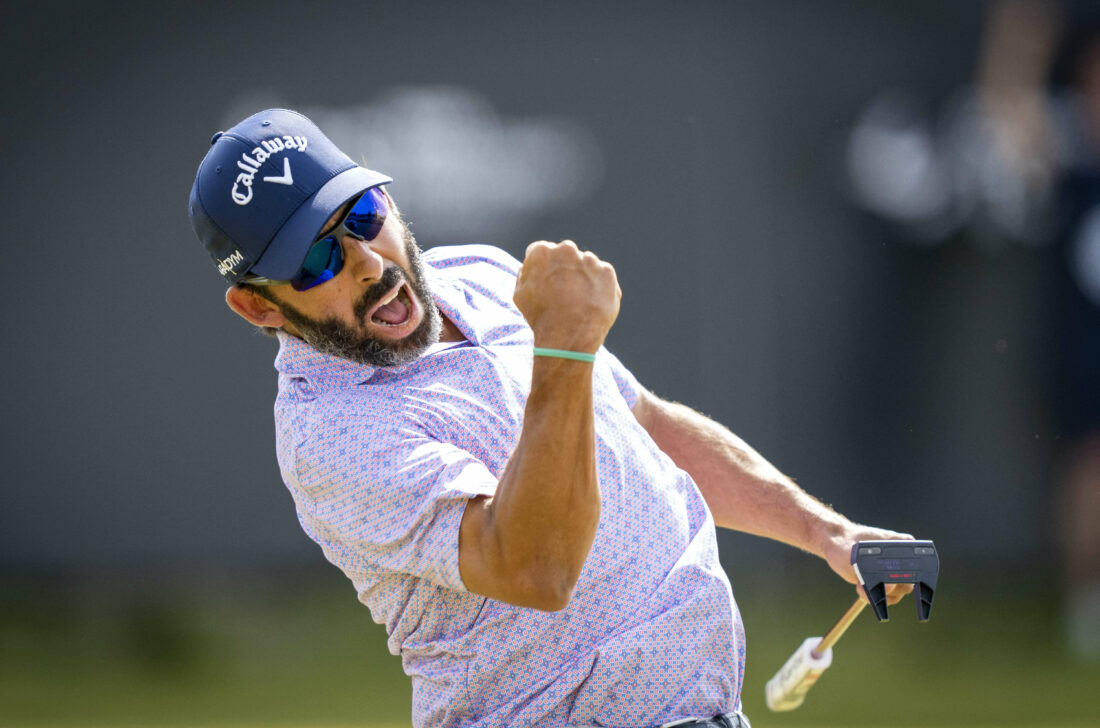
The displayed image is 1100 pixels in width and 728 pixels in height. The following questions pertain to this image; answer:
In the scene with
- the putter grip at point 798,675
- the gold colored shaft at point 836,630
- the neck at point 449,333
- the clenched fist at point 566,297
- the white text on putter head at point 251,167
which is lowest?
the putter grip at point 798,675

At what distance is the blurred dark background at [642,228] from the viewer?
6.39 metres

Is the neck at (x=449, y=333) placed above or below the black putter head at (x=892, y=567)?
above

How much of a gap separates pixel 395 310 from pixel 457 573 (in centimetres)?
58

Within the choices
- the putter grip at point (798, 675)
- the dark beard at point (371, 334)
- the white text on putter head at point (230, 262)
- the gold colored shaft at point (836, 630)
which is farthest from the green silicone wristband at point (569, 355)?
the putter grip at point (798, 675)

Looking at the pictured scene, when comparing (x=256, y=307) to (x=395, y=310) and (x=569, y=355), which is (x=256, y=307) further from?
(x=569, y=355)

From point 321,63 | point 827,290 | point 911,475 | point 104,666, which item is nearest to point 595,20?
point 321,63

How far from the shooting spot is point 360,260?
2.35 meters

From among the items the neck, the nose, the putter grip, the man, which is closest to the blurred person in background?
the putter grip

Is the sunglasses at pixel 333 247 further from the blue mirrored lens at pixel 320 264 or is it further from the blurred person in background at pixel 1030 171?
the blurred person in background at pixel 1030 171

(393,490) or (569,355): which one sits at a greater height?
(569,355)

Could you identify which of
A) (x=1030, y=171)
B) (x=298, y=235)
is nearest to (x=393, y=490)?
(x=298, y=235)

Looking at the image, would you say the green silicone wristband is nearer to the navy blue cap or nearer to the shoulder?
the navy blue cap

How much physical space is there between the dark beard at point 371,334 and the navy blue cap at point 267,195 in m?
0.11

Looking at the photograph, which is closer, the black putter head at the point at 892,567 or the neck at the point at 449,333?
the black putter head at the point at 892,567
